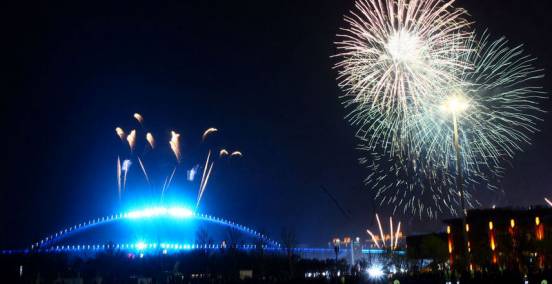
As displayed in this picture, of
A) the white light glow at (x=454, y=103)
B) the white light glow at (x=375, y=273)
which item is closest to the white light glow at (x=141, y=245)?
the white light glow at (x=375, y=273)

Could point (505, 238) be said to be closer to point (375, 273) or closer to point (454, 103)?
point (375, 273)

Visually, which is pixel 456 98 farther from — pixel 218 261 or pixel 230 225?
pixel 230 225

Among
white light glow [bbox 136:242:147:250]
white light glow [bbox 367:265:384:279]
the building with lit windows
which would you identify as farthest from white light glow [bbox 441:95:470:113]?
white light glow [bbox 136:242:147:250]

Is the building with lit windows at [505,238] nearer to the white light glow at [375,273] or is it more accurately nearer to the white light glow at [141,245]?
the white light glow at [375,273]

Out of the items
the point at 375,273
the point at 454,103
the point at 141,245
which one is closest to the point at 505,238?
the point at 375,273

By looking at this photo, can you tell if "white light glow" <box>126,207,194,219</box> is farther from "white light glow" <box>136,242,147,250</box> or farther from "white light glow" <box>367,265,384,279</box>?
"white light glow" <box>367,265,384,279</box>

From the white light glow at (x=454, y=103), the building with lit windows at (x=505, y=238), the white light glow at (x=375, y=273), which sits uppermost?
the white light glow at (x=454, y=103)

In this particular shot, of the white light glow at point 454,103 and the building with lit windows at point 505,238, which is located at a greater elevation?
the white light glow at point 454,103

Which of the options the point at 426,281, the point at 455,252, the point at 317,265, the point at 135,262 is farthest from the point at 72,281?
the point at 455,252

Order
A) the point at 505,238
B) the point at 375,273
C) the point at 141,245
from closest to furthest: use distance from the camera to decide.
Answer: the point at 375,273 < the point at 505,238 < the point at 141,245

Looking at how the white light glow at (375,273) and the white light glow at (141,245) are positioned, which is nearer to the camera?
the white light glow at (375,273)
